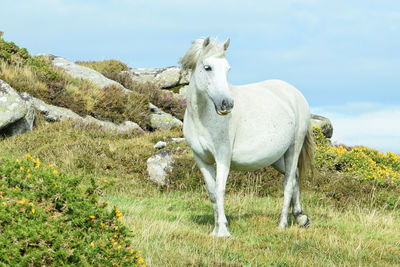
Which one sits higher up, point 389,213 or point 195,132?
point 195,132

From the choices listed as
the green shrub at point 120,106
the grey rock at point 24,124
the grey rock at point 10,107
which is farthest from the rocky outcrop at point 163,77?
the grey rock at point 10,107

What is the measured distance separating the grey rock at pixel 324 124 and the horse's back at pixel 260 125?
1163 cm

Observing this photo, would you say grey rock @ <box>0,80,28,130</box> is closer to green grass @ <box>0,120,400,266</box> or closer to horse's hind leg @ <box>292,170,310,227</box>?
green grass @ <box>0,120,400,266</box>

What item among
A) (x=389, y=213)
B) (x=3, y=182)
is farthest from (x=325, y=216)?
(x=3, y=182)

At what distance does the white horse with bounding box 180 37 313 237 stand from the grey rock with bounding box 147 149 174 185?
366cm

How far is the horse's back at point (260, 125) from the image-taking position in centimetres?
579

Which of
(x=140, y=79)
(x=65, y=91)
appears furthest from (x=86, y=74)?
(x=65, y=91)

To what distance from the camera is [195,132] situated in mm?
5668

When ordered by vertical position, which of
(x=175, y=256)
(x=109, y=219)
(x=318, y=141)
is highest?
(x=318, y=141)

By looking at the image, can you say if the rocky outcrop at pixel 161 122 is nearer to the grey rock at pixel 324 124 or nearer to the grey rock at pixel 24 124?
the grey rock at pixel 24 124

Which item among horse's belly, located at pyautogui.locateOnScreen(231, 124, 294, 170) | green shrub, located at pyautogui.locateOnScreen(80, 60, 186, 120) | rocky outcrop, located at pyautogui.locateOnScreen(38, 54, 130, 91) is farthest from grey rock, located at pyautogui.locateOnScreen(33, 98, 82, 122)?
horse's belly, located at pyautogui.locateOnScreen(231, 124, 294, 170)

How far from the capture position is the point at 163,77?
24.4 m

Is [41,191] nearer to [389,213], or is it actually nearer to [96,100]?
[389,213]

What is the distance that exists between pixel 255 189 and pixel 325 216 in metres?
1.82
